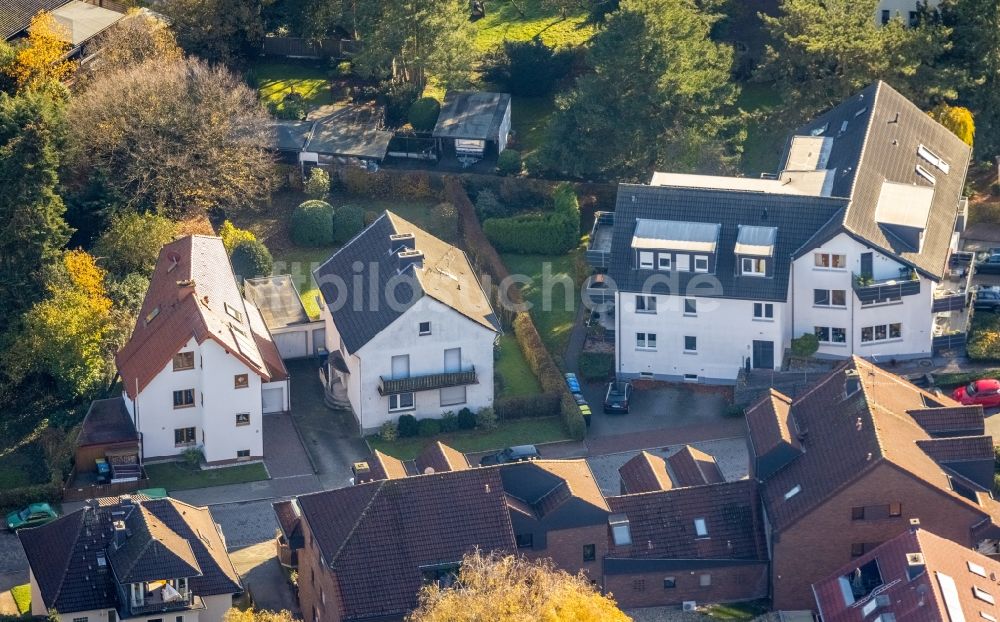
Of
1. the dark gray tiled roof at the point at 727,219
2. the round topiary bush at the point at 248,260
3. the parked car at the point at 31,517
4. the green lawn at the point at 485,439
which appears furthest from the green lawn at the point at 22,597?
the dark gray tiled roof at the point at 727,219

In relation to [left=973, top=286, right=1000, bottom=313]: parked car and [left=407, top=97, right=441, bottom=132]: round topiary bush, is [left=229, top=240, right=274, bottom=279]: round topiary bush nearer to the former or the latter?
[left=407, top=97, right=441, bottom=132]: round topiary bush

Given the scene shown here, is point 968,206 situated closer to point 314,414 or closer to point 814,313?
point 814,313

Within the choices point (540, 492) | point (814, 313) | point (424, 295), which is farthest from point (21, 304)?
point (814, 313)

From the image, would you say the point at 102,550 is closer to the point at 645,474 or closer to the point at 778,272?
the point at 645,474

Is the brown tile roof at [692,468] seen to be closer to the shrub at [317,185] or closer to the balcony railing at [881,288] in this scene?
the balcony railing at [881,288]

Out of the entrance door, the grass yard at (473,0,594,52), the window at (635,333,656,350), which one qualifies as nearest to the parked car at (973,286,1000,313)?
the entrance door
